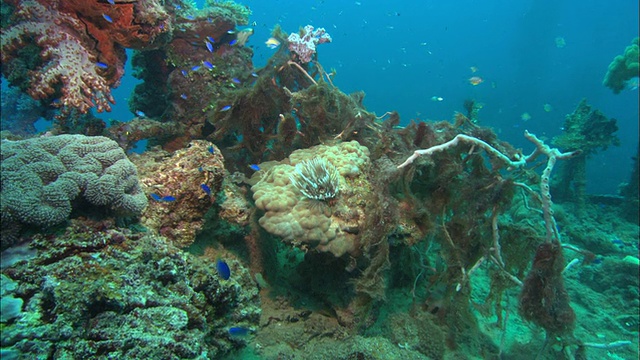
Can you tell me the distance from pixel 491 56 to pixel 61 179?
115 meters

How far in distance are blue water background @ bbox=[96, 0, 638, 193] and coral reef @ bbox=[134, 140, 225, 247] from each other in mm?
47031

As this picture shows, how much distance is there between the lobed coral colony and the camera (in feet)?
7.89

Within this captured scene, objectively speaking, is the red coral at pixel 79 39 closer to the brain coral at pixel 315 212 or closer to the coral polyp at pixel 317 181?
the brain coral at pixel 315 212

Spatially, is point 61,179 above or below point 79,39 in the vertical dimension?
below

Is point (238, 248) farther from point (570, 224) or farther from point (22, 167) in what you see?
point (570, 224)

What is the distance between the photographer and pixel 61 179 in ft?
9.18

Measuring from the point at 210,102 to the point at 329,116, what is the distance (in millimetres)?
2821

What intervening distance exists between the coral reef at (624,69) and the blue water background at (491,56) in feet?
103

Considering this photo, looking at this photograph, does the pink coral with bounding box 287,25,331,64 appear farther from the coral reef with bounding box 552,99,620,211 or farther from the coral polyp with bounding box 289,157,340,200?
the coral reef with bounding box 552,99,620,211

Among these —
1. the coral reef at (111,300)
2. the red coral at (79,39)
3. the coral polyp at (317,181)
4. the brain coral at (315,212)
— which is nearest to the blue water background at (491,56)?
the red coral at (79,39)

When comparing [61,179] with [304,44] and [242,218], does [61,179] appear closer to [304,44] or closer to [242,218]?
[242,218]

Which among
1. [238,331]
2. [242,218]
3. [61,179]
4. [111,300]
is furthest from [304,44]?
[111,300]

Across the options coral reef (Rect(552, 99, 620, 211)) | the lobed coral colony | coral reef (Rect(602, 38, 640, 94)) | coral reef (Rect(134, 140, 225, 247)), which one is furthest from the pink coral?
coral reef (Rect(602, 38, 640, 94))

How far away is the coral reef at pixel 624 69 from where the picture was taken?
12.7 meters
